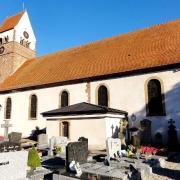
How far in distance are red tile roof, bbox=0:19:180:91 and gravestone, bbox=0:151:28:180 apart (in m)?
11.7

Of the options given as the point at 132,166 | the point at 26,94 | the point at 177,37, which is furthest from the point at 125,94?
the point at 26,94

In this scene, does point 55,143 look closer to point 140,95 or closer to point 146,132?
point 146,132

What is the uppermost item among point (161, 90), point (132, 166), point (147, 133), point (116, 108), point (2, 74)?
point (2, 74)

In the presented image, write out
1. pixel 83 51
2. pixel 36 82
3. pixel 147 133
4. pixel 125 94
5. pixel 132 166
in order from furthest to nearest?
pixel 83 51, pixel 36 82, pixel 125 94, pixel 147 133, pixel 132 166

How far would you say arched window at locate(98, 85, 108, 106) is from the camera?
1803 cm

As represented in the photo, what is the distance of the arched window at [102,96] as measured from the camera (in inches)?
710

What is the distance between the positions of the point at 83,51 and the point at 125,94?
8648 millimetres

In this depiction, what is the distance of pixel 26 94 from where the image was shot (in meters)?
22.7

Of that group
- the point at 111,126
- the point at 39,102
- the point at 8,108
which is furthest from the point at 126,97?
the point at 8,108

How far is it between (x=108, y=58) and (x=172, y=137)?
8784mm

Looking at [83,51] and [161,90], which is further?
[83,51]

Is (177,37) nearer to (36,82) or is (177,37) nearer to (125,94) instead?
(125,94)

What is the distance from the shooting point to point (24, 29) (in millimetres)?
29047

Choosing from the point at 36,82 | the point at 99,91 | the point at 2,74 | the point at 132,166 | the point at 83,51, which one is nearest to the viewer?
the point at 132,166
